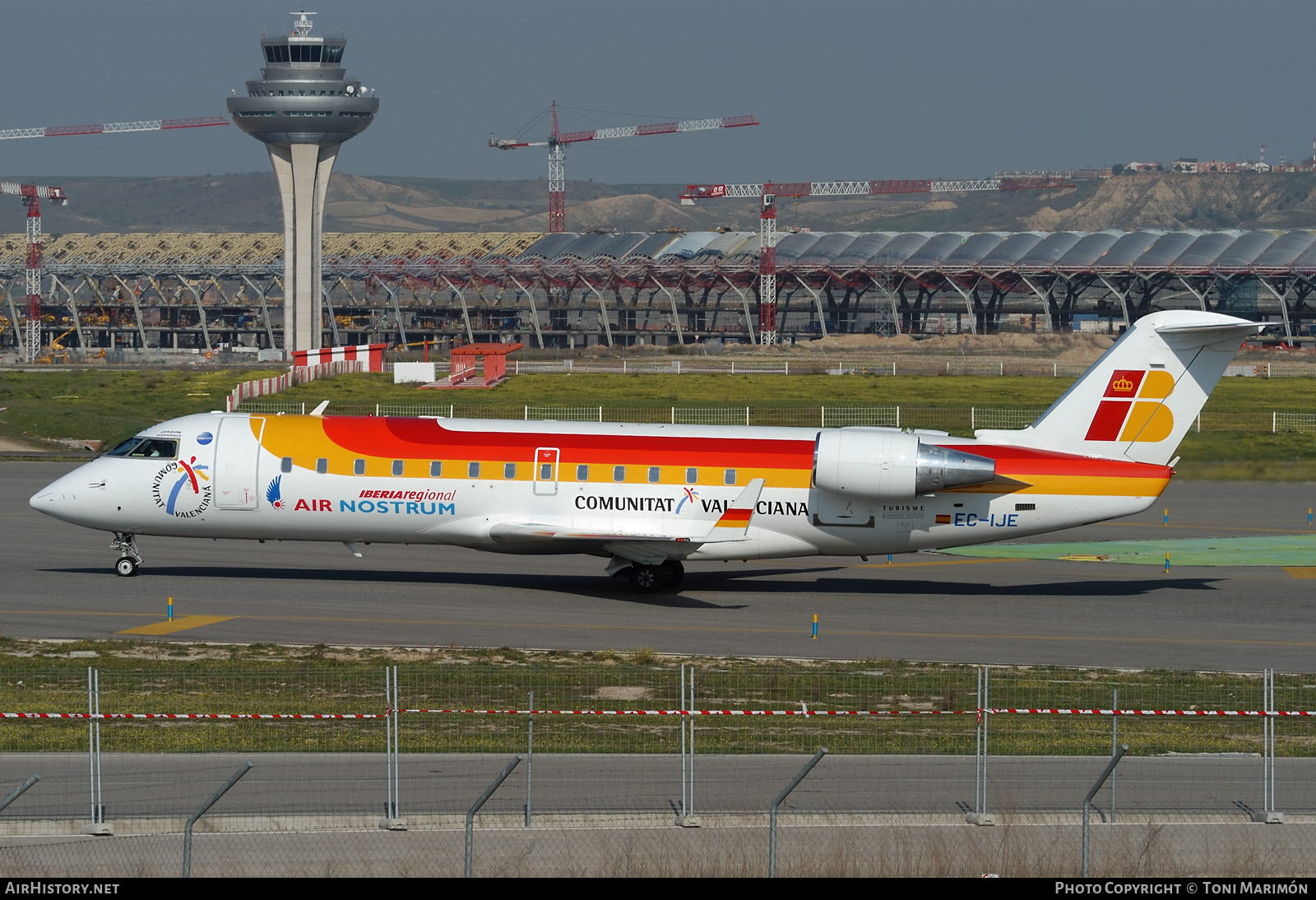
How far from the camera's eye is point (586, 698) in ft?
69.4

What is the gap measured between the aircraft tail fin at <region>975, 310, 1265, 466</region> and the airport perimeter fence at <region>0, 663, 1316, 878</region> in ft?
28.6

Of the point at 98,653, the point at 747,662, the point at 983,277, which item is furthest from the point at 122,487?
the point at 983,277

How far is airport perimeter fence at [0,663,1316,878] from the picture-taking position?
14297mm

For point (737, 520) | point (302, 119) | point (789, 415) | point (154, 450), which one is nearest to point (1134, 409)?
point (737, 520)

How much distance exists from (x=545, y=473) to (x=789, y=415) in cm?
3382

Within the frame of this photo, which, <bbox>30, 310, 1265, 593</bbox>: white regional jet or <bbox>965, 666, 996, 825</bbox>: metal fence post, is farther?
<bbox>30, 310, 1265, 593</bbox>: white regional jet

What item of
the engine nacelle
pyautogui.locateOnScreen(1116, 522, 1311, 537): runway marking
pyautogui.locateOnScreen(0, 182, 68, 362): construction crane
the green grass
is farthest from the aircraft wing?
pyautogui.locateOnScreen(0, 182, 68, 362): construction crane

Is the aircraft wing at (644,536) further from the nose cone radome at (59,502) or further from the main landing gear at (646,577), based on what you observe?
the nose cone radome at (59,502)

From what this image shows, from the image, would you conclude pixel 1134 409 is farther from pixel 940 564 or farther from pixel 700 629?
pixel 700 629

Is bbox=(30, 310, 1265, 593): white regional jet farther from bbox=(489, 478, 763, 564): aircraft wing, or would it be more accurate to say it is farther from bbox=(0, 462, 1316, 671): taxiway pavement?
bbox=(0, 462, 1316, 671): taxiway pavement

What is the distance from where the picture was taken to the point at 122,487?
1232 inches
